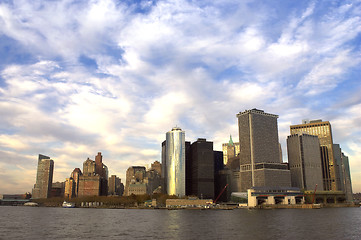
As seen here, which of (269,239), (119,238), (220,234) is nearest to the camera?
(269,239)

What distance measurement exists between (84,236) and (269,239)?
177 ft

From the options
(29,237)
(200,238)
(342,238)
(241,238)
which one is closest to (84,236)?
(29,237)

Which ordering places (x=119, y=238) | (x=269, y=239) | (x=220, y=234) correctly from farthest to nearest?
(x=220, y=234) < (x=119, y=238) < (x=269, y=239)

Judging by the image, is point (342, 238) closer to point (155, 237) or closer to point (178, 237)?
point (178, 237)

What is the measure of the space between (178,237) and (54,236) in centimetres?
3772

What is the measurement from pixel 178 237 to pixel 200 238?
6.68m

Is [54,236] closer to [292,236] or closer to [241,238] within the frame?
[241,238]

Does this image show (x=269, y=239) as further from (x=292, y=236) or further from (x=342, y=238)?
(x=342, y=238)

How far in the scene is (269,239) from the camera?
300 feet

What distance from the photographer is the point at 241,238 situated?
9450 cm

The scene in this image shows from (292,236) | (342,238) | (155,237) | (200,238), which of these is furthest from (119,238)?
(342,238)

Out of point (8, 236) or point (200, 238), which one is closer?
point (200, 238)

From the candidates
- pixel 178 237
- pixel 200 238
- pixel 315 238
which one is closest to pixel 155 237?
pixel 178 237

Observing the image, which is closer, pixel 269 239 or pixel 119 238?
pixel 269 239
